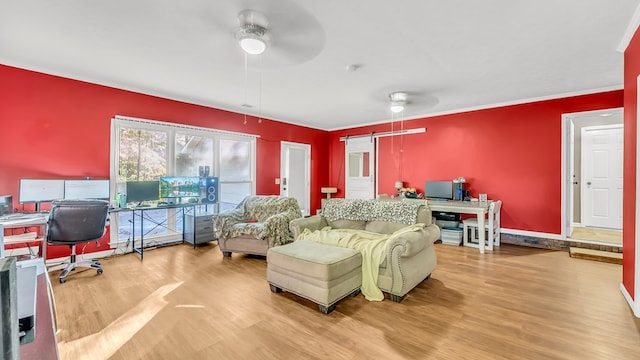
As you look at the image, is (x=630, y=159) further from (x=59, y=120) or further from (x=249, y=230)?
(x=59, y=120)

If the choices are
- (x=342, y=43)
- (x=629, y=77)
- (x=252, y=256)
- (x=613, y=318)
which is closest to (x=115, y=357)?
(x=252, y=256)

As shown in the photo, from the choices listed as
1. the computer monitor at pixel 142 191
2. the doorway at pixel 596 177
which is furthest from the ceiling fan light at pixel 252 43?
the doorway at pixel 596 177

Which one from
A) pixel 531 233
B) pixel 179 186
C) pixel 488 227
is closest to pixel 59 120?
pixel 179 186

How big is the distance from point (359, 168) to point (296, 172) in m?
1.58

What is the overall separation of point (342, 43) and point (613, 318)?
11.1 ft

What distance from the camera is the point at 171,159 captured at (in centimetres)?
474

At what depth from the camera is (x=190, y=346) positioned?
6.56ft

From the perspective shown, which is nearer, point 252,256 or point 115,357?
point 115,357

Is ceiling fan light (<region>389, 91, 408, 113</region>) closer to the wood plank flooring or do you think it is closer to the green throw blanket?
the green throw blanket

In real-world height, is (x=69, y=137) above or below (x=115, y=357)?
above

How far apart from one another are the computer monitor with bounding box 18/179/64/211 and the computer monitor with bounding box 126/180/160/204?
723 mm

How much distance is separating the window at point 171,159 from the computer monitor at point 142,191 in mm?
261

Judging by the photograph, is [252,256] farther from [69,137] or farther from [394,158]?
[394,158]

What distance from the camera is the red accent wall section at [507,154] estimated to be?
452 centimetres
